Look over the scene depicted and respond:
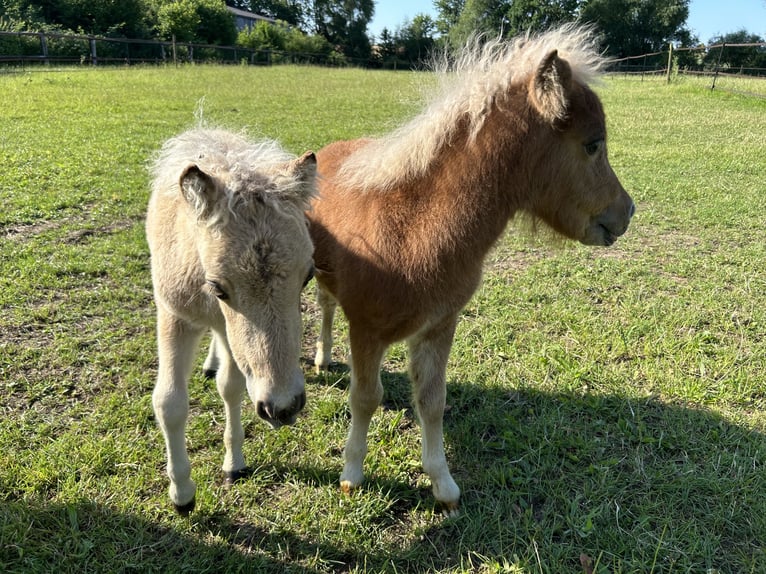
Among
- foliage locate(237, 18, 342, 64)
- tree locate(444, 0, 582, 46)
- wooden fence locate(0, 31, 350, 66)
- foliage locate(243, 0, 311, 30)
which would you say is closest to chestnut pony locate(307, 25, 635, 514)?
wooden fence locate(0, 31, 350, 66)

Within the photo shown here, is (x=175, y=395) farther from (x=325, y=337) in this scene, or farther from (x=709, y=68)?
(x=709, y=68)

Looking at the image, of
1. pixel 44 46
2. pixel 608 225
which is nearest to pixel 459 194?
pixel 608 225

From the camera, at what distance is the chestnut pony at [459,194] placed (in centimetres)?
226

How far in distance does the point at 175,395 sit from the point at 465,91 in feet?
6.49

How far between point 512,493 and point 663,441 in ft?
3.51

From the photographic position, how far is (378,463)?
9.32ft

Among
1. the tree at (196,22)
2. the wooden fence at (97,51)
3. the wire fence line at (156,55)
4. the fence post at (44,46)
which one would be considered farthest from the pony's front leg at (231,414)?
the tree at (196,22)

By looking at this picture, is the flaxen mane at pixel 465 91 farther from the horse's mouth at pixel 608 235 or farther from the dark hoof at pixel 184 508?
the dark hoof at pixel 184 508

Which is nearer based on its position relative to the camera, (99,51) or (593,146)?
(593,146)

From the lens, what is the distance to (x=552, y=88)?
2.12 m

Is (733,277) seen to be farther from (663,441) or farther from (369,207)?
(369,207)

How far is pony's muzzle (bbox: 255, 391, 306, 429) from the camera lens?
5.84 ft

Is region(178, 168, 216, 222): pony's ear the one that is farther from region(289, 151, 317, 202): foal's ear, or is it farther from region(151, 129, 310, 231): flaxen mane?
region(289, 151, 317, 202): foal's ear

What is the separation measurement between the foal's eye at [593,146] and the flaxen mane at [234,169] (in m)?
1.35
